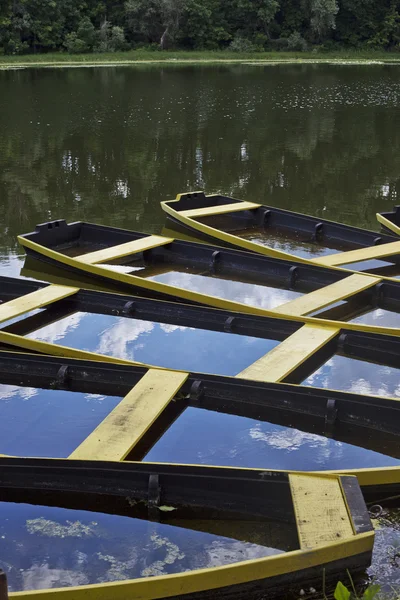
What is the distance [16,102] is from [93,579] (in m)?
25.6

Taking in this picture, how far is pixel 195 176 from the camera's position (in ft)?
58.0

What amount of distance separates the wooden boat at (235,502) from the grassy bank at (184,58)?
129ft

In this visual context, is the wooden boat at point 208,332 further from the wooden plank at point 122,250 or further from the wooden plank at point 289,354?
the wooden plank at point 122,250

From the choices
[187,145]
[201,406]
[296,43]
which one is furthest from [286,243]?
[296,43]

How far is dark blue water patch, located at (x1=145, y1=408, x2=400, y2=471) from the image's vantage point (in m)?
6.14

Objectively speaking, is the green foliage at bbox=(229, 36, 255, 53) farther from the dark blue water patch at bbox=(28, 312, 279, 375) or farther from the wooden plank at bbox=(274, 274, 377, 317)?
the dark blue water patch at bbox=(28, 312, 279, 375)

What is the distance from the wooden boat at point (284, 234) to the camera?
10.6 m

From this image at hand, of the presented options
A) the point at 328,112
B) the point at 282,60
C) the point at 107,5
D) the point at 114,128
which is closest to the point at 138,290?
the point at 114,128

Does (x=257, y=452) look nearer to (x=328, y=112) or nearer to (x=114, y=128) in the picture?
(x=114, y=128)

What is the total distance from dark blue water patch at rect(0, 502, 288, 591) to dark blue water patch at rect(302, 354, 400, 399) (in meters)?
2.68

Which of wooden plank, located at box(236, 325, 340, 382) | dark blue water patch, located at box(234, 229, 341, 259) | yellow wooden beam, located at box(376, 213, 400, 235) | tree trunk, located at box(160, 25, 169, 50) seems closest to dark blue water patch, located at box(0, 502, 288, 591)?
wooden plank, located at box(236, 325, 340, 382)

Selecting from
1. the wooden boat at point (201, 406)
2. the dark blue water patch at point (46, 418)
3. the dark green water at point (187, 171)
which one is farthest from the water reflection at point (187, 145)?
the wooden boat at point (201, 406)

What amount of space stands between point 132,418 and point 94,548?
1.35 metres

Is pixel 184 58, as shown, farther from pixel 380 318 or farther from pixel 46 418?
pixel 46 418
